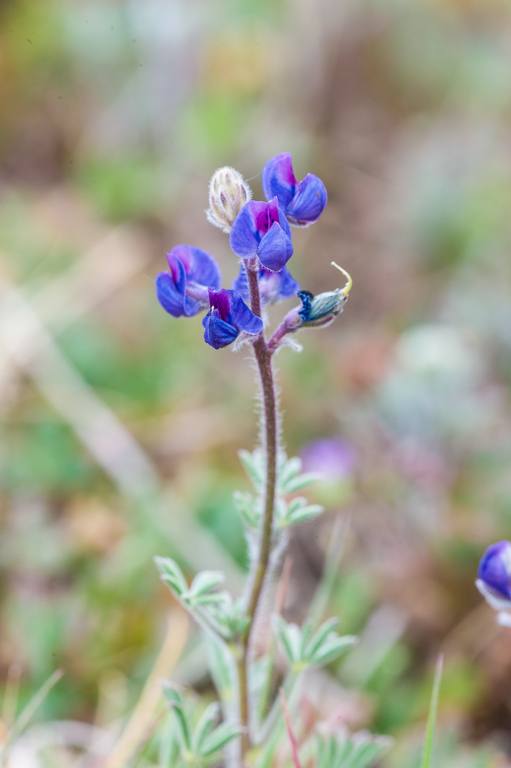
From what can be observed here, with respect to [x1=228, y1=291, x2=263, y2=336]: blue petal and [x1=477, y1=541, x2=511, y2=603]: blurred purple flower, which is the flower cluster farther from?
[x1=477, y1=541, x2=511, y2=603]: blurred purple flower

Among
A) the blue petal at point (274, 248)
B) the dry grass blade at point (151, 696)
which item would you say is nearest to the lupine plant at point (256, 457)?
the blue petal at point (274, 248)

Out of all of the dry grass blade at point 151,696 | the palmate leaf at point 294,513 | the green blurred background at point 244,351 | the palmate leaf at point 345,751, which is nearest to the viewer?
the palmate leaf at point 294,513

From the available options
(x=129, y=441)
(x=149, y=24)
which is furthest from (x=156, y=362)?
(x=149, y=24)

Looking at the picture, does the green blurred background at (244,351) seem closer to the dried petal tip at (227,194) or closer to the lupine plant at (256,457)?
the lupine plant at (256,457)

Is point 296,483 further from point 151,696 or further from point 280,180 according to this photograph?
point 151,696

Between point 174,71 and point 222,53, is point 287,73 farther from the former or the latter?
point 174,71

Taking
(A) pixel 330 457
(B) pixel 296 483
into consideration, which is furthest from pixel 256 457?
(A) pixel 330 457
